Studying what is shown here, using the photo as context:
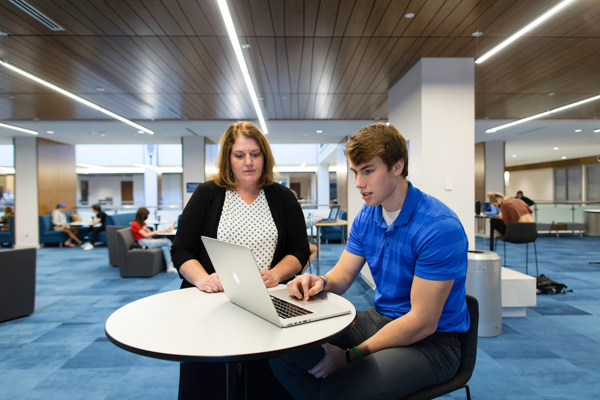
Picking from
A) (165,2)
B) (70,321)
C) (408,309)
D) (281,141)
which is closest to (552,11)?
(408,309)

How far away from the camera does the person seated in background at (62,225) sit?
10044mm

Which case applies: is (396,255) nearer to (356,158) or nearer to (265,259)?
(356,158)

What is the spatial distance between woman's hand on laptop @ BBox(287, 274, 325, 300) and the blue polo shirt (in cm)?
29

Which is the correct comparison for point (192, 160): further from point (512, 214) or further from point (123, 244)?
point (512, 214)

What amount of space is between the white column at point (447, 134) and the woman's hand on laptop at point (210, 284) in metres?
3.55

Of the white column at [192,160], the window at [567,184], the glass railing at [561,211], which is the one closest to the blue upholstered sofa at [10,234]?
the white column at [192,160]

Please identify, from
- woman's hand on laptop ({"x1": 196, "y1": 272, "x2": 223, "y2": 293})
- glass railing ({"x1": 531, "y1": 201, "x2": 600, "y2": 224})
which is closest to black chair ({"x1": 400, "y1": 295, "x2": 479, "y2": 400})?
woman's hand on laptop ({"x1": 196, "y1": 272, "x2": 223, "y2": 293})

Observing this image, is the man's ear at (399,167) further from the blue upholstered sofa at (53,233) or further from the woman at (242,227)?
the blue upholstered sofa at (53,233)

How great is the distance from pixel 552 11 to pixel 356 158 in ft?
9.89

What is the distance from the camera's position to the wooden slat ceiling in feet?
11.5

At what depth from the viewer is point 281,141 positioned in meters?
12.4

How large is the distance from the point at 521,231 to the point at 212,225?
17.2 ft

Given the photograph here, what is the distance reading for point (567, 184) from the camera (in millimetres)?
17406

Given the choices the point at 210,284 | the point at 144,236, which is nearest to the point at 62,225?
the point at 144,236
